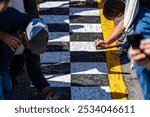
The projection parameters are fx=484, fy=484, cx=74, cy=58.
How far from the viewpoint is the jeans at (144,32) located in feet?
9.41

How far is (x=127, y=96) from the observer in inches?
143

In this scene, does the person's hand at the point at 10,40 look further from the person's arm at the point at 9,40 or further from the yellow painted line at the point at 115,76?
the yellow painted line at the point at 115,76

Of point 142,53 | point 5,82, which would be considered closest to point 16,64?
point 5,82

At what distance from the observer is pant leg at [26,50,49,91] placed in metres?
3.52

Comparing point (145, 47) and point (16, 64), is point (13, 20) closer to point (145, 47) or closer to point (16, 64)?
point (16, 64)

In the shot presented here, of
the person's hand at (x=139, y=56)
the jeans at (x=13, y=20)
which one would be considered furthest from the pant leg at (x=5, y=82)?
the person's hand at (x=139, y=56)

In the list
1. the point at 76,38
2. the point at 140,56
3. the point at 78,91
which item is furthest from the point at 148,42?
the point at 76,38

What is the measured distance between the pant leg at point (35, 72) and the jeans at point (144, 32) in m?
0.83

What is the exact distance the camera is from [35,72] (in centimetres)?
353

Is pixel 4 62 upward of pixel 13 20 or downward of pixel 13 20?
downward

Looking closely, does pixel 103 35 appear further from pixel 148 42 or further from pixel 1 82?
pixel 148 42

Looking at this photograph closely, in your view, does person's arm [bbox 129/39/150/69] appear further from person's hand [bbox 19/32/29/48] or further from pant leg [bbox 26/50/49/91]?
pant leg [bbox 26/50/49/91]

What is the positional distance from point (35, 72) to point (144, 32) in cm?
97

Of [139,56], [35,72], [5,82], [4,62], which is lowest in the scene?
[35,72]
